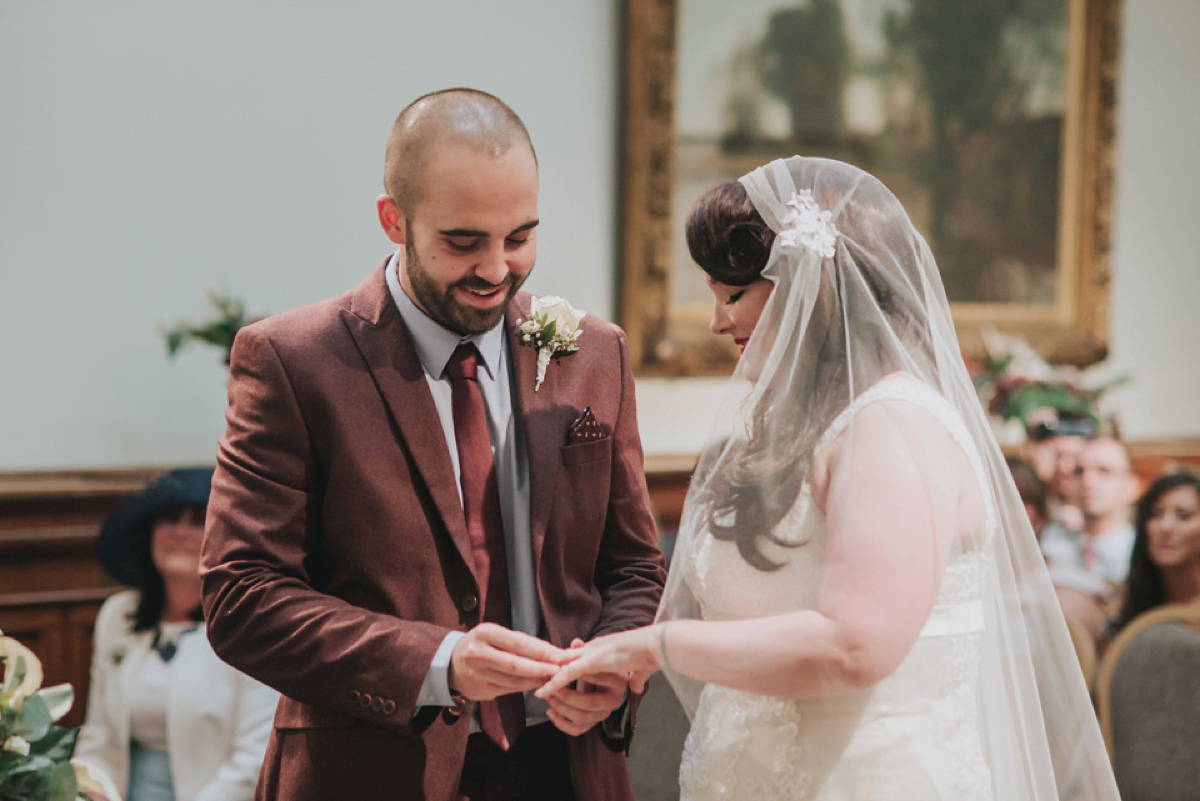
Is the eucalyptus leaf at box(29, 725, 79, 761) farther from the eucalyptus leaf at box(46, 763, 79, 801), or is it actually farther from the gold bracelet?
the gold bracelet

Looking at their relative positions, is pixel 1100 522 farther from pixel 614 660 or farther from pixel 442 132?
pixel 442 132

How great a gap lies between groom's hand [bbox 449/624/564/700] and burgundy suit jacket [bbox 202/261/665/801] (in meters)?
0.05

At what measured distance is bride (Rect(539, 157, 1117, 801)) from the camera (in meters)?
1.75

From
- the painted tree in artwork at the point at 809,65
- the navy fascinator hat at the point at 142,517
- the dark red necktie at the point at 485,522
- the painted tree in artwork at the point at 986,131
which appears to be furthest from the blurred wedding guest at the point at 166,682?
the painted tree in artwork at the point at 986,131

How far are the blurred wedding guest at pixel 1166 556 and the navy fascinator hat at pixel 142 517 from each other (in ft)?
9.38

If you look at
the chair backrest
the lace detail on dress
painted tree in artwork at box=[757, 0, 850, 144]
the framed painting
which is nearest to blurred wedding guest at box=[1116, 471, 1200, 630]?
the chair backrest

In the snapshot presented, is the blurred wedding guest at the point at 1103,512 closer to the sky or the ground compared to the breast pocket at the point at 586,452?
closer to the ground

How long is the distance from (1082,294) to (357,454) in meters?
4.73

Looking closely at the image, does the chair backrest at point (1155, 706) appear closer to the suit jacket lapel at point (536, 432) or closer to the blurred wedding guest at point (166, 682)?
the suit jacket lapel at point (536, 432)

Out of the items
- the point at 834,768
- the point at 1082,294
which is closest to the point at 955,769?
the point at 834,768

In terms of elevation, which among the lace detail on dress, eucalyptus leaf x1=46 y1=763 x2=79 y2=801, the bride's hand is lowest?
the lace detail on dress

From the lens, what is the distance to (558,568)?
2.02 m

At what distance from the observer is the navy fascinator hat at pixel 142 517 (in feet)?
11.6

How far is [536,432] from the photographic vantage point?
203 centimetres
